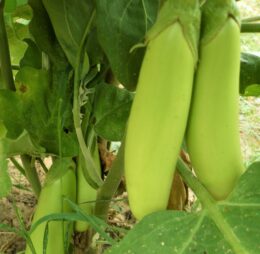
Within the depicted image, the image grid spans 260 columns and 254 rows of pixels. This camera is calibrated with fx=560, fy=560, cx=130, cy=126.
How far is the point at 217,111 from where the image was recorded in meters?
0.56

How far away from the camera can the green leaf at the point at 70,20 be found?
2.48 feet

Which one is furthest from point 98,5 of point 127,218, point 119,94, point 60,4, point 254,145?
point 254,145

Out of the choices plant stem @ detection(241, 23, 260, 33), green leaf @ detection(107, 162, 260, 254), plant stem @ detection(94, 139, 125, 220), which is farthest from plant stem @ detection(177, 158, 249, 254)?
plant stem @ detection(241, 23, 260, 33)

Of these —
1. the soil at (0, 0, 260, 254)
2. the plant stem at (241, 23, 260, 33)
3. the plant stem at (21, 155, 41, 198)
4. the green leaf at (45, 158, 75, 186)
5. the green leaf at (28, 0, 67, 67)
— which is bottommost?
the soil at (0, 0, 260, 254)

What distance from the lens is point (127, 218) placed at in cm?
129

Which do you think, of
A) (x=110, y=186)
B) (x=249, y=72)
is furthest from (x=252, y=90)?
(x=110, y=186)

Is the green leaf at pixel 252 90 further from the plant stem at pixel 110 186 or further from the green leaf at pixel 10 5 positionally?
the green leaf at pixel 10 5

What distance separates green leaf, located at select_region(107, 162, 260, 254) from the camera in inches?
22.4

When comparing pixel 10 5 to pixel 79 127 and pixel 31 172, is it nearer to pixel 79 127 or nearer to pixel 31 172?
pixel 79 127

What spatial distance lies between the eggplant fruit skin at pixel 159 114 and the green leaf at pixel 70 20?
0.24m

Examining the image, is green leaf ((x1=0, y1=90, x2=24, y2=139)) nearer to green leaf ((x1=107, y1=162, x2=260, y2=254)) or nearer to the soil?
the soil

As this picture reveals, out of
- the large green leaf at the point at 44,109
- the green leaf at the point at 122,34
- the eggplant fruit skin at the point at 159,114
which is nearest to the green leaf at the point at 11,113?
the large green leaf at the point at 44,109

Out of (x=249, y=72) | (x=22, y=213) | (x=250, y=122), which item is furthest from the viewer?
(x=250, y=122)

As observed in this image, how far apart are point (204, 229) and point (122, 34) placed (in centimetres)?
25
